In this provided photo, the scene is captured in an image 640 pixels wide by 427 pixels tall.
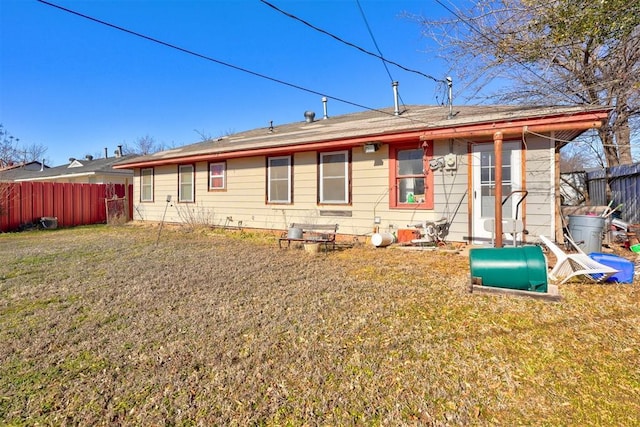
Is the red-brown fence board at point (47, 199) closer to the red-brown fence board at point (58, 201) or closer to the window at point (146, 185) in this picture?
the red-brown fence board at point (58, 201)

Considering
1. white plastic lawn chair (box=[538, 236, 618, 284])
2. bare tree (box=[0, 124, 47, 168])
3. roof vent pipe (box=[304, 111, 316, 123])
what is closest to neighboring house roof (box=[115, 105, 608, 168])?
white plastic lawn chair (box=[538, 236, 618, 284])

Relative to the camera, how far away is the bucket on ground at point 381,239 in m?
7.37

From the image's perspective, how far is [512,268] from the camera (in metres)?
3.96

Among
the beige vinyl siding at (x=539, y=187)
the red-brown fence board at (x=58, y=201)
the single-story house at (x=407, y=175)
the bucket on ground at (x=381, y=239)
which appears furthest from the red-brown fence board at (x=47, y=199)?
the beige vinyl siding at (x=539, y=187)

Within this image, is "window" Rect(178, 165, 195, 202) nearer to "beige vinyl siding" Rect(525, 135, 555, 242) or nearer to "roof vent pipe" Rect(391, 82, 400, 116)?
"roof vent pipe" Rect(391, 82, 400, 116)

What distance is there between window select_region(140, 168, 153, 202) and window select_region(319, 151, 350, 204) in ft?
27.0

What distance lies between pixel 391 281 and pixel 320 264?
5.32ft

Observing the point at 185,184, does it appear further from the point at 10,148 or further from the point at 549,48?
the point at 10,148

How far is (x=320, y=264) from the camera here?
606cm

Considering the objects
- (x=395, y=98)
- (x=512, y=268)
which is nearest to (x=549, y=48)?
(x=395, y=98)

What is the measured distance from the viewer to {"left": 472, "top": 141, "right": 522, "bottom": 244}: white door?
6590mm

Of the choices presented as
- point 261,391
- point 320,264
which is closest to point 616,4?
point 320,264

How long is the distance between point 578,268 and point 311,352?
4.05m

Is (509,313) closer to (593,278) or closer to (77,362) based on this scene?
(593,278)
